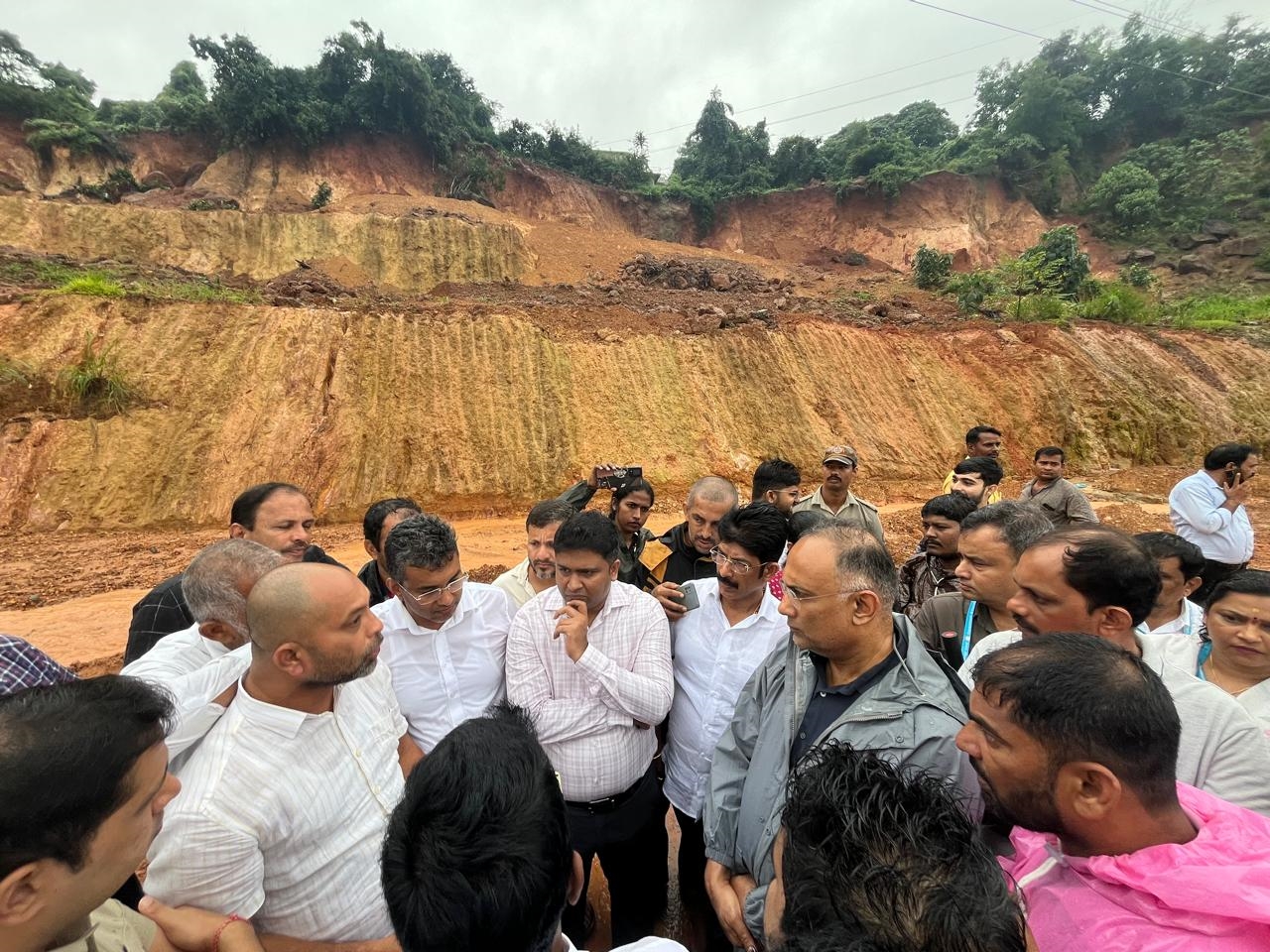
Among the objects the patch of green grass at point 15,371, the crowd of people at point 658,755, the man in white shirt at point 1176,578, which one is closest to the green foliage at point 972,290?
the man in white shirt at point 1176,578

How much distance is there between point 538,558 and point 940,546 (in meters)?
2.56

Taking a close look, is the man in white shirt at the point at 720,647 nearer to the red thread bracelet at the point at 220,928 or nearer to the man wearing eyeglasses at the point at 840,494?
the red thread bracelet at the point at 220,928

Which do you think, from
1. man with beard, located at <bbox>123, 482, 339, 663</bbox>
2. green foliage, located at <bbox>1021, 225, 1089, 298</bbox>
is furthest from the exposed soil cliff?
man with beard, located at <bbox>123, 482, 339, 663</bbox>

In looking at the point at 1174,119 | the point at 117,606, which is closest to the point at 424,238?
the point at 117,606

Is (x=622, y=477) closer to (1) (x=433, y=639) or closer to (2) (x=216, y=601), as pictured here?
(1) (x=433, y=639)

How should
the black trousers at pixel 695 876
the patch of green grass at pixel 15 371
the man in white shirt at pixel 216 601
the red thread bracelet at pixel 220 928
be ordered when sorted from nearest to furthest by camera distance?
the red thread bracelet at pixel 220 928 → the man in white shirt at pixel 216 601 → the black trousers at pixel 695 876 → the patch of green grass at pixel 15 371

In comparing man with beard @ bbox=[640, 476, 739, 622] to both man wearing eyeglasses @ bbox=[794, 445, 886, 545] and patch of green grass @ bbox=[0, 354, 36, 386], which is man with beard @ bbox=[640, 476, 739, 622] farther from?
patch of green grass @ bbox=[0, 354, 36, 386]

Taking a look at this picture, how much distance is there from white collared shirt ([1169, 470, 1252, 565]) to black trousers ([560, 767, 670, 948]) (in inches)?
187

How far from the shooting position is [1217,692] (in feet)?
5.80

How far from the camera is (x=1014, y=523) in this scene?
2670mm

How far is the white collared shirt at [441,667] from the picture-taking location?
8.48 ft

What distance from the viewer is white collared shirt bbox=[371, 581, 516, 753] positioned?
258 centimetres

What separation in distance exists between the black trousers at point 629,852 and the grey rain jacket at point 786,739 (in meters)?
0.60

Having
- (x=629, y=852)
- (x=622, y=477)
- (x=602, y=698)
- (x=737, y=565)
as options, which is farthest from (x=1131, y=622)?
(x=622, y=477)
